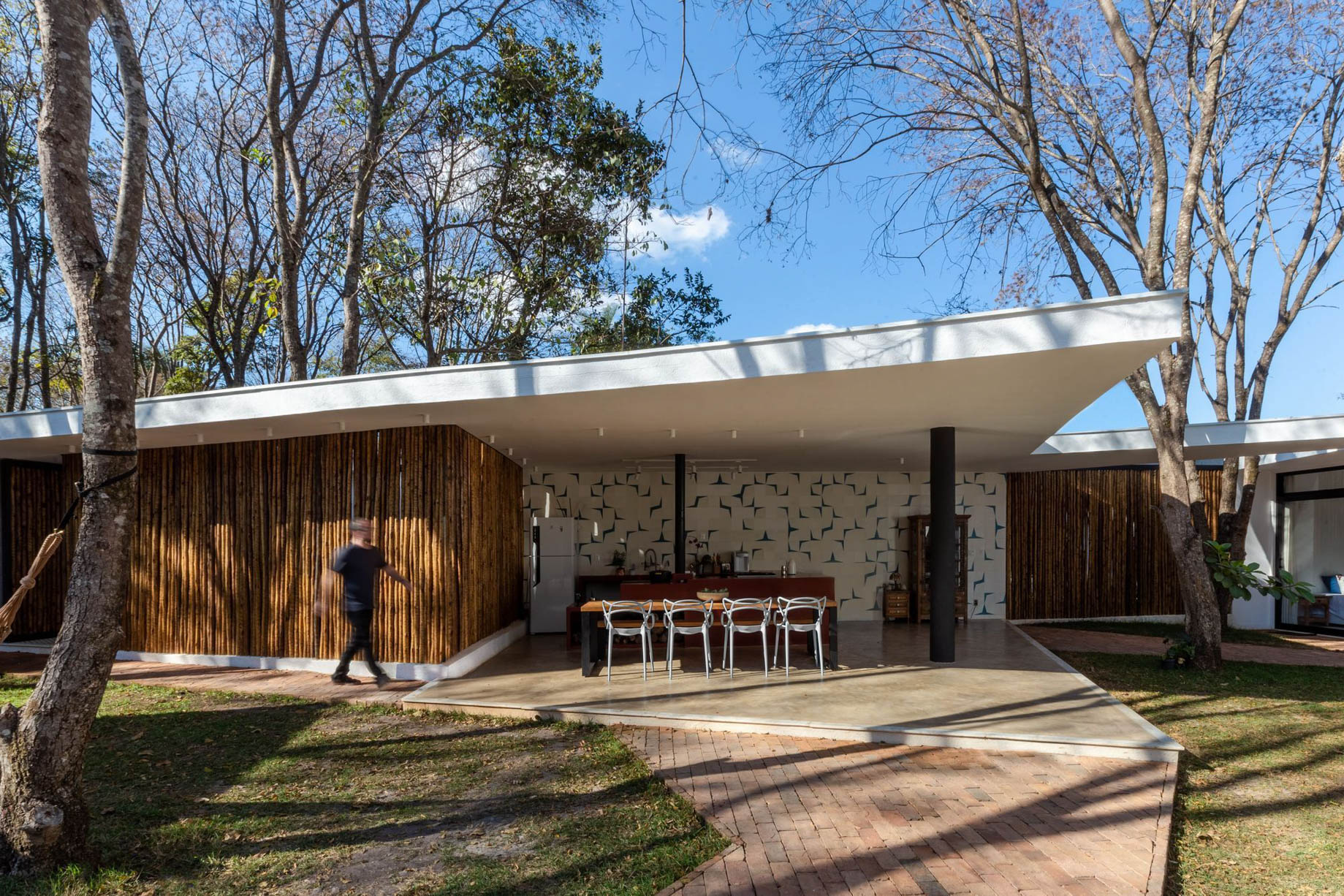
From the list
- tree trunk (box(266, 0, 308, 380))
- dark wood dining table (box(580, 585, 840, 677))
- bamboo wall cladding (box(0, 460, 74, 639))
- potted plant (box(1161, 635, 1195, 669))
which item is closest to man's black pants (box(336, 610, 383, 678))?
dark wood dining table (box(580, 585, 840, 677))

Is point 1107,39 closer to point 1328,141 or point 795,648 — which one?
point 1328,141

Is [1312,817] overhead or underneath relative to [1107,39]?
underneath

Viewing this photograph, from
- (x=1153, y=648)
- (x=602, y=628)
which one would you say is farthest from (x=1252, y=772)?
(x=602, y=628)

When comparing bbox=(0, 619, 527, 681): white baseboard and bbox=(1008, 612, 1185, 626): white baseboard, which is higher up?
bbox=(0, 619, 527, 681): white baseboard

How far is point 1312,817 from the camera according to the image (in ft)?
14.1

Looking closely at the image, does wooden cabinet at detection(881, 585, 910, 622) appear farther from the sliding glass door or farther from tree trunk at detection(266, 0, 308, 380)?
tree trunk at detection(266, 0, 308, 380)

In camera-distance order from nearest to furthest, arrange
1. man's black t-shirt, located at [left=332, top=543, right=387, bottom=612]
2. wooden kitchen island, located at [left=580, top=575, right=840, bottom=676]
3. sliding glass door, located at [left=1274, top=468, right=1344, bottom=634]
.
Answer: man's black t-shirt, located at [left=332, top=543, right=387, bottom=612], wooden kitchen island, located at [left=580, top=575, right=840, bottom=676], sliding glass door, located at [left=1274, top=468, right=1344, bottom=634]

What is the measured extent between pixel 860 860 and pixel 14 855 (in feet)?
12.5

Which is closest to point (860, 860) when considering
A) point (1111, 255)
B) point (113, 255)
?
point (113, 255)

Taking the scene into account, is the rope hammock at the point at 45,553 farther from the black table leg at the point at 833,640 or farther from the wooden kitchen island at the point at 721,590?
the black table leg at the point at 833,640

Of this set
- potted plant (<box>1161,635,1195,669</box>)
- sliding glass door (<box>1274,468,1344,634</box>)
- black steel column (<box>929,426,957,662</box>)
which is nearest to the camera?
black steel column (<box>929,426,957,662</box>)

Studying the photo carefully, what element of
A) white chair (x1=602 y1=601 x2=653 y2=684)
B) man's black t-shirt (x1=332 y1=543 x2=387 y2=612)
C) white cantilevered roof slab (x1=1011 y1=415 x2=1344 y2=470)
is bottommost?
white chair (x1=602 y1=601 x2=653 y2=684)

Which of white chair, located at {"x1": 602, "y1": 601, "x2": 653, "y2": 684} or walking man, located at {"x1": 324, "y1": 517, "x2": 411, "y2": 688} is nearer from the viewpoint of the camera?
walking man, located at {"x1": 324, "y1": 517, "x2": 411, "y2": 688}

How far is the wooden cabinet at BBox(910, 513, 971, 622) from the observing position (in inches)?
501
